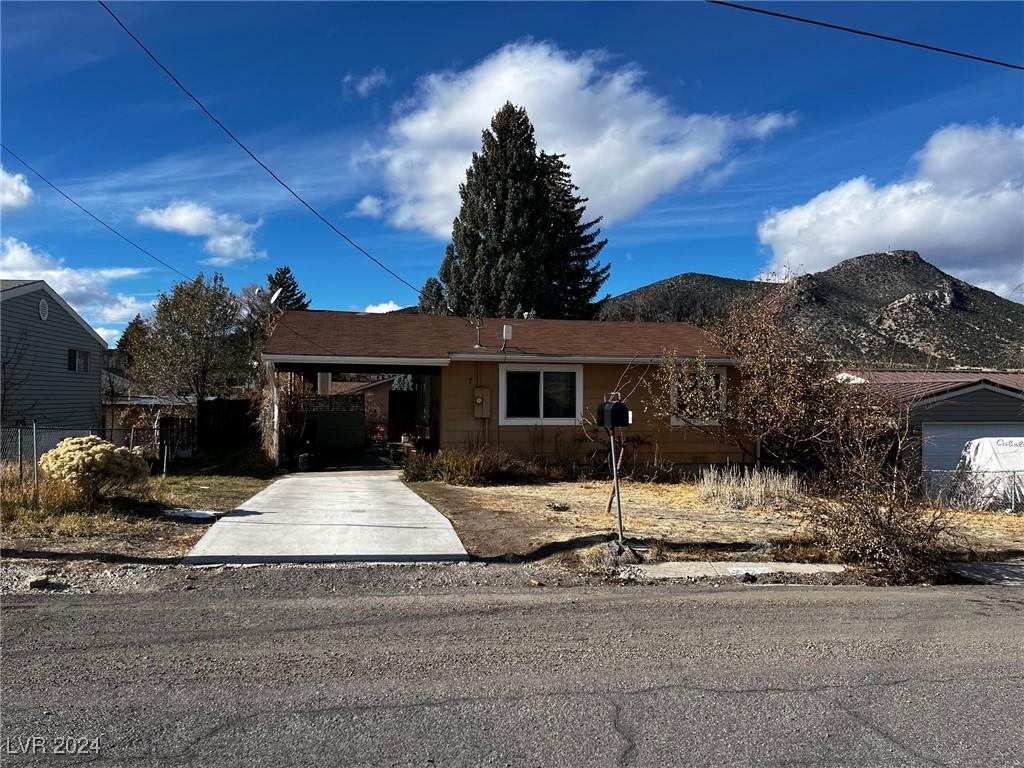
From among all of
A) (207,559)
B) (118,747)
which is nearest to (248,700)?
(118,747)

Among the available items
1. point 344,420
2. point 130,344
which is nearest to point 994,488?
point 344,420

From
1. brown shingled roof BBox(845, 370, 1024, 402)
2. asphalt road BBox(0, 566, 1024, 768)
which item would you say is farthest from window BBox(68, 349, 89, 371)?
brown shingled roof BBox(845, 370, 1024, 402)

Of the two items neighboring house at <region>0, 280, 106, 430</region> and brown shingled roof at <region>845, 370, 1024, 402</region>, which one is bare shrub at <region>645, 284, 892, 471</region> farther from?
neighboring house at <region>0, 280, 106, 430</region>

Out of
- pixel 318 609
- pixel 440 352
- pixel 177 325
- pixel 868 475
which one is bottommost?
pixel 318 609

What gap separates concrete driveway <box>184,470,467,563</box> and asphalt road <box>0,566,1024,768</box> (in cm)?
94

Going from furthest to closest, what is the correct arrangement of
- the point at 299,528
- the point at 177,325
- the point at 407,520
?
1. the point at 177,325
2. the point at 407,520
3. the point at 299,528

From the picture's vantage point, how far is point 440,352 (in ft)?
51.1

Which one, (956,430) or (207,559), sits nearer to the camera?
(207,559)

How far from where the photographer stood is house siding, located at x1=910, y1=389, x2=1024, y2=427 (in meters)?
15.9

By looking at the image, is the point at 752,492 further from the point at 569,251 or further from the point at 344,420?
the point at 569,251

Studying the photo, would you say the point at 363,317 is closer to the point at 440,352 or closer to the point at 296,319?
the point at 296,319

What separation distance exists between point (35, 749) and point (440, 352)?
12442 millimetres

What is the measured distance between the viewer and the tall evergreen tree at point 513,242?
34.4 metres

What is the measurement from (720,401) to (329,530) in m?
9.57
